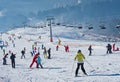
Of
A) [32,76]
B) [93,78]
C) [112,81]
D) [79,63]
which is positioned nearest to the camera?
[112,81]

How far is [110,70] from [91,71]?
1.42 metres

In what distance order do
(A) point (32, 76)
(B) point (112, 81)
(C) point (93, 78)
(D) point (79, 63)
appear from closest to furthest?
(B) point (112, 81)
(C) point (93, 78)
(D) point (79, 63)
(A) point (32, 76)

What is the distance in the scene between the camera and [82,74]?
2628cm

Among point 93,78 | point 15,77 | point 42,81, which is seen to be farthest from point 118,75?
point 15,77

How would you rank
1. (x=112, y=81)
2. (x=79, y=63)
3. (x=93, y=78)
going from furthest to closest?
(x=79, y=63)
(x=93, y=78)
(x=112, y=81)

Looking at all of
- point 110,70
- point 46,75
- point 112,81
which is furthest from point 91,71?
point 112,81

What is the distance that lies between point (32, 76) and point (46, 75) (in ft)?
3.46

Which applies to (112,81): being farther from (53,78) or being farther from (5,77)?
(5,77)

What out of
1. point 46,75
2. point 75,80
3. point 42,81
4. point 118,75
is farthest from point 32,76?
point 118,75

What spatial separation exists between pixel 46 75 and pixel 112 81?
6.60 meters

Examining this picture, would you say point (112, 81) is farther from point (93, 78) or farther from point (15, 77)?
point (15, 77)

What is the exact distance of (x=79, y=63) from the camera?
25703 mm

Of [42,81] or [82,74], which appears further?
[82,74]

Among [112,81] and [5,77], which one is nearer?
[112,81]
